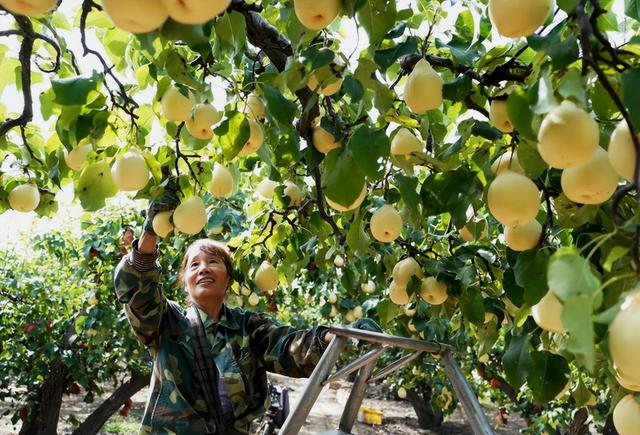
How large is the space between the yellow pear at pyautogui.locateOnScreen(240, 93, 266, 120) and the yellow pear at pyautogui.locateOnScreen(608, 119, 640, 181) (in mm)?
836

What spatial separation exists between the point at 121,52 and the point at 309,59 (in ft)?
2.04

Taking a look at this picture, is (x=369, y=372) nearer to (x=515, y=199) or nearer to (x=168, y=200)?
(x=168, y=200)

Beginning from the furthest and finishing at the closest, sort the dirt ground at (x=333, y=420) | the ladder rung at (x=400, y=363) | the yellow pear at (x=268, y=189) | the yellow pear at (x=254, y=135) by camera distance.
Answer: the dirt ground at (x=333, y=420) → the yellow pear at (x=268, y=189) → the ladder rung at (x=400, y=363) → the yellow pear at (x=254, y=135)

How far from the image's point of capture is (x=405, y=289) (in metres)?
1.84

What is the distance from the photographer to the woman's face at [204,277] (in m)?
2.36

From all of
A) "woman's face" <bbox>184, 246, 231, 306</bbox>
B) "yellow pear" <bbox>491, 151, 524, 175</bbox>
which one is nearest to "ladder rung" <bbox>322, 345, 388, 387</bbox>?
"yellow pear" <bbox>491, 151, 524, 175</bbox>

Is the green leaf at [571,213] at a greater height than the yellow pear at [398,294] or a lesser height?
lesser

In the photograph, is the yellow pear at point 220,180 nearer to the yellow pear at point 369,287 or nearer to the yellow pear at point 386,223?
the yellow pear at point 386,223

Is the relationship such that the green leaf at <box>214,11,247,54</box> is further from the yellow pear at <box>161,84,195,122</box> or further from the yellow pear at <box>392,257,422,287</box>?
the yellow pear at <box>392,257,422,287</box>

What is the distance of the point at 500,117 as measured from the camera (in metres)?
1.09

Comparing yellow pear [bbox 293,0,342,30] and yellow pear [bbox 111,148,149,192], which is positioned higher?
yellow pear [bbox 111,148,149,192]

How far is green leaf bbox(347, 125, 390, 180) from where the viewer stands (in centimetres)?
98

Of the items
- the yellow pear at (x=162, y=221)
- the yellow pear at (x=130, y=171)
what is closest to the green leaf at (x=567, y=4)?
the yellow pear at (x=130, y=171)

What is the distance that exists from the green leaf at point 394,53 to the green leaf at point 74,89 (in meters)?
0.53
